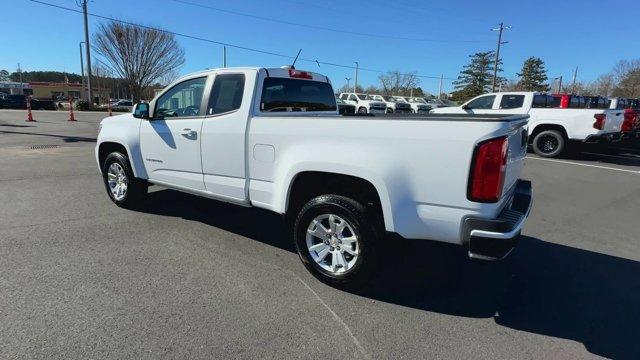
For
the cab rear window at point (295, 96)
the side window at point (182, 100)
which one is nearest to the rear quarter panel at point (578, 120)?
the cab rear window at point (295, 96)

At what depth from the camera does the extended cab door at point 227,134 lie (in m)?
3.96

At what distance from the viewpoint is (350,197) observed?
348 cm

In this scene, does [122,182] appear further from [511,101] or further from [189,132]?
[511,101]

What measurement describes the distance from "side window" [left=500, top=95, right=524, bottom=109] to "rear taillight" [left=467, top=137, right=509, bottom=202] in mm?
11399

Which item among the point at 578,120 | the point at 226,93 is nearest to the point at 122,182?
the point at 226,93

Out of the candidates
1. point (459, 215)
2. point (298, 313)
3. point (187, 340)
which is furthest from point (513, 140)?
point (187, 340)

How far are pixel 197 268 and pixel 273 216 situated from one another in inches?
69.7

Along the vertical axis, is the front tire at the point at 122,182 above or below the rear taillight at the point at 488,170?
below

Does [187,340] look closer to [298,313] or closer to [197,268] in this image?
[298,313]

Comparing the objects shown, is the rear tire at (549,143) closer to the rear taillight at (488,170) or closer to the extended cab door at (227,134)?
the rear taillight at (488,170)

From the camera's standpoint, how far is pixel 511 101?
13.0 meters

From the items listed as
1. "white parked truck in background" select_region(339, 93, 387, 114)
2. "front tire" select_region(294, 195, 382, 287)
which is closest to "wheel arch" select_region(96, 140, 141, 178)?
"front tire" select_region(294, 195, 382, 287)

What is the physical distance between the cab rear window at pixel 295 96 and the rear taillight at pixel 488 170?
2224mm

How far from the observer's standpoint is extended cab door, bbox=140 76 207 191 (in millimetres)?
4426
